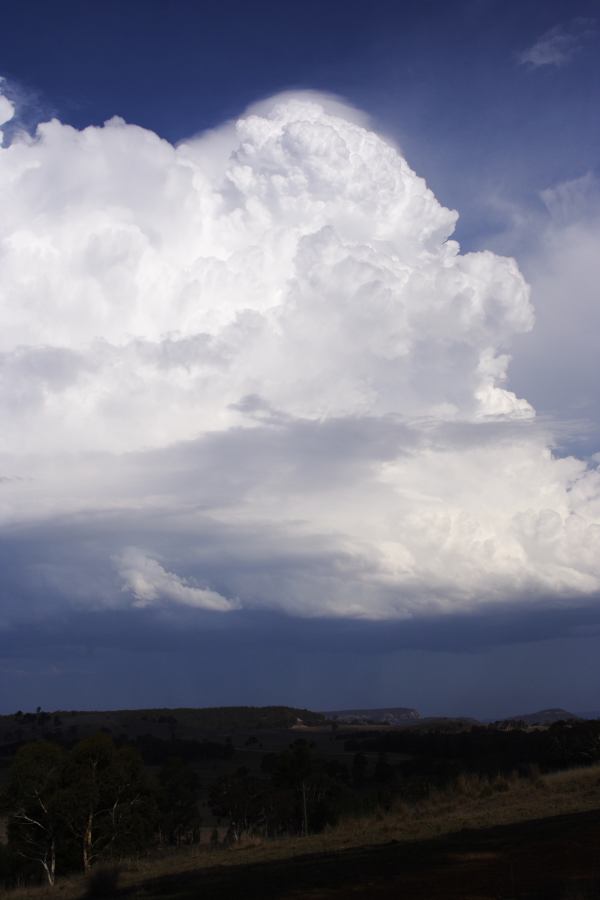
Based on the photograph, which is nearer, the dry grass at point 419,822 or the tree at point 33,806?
the dry grass at point 419,822

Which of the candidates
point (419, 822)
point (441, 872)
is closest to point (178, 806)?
point (419, 822)

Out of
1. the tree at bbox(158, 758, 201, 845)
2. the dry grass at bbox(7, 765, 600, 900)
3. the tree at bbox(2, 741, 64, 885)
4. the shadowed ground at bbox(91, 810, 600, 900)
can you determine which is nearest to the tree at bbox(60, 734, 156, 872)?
the tree at bbox(2, 741, 64, 885)

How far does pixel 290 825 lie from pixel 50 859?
63.2ft

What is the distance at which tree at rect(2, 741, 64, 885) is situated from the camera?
148 feet

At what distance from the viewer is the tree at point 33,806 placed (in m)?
45.1

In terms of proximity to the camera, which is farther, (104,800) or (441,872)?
(104,800)

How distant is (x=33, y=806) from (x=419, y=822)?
22598mm

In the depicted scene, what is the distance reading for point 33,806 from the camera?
45750mm

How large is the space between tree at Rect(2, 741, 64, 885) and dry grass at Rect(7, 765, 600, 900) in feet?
37.6

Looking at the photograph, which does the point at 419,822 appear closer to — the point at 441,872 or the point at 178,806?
the point at 441,872

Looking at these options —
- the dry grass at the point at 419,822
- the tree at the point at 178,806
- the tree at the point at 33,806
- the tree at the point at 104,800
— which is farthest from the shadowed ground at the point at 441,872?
the tree at the point at 178,806

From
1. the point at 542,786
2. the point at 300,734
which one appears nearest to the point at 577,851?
the point at 542,786

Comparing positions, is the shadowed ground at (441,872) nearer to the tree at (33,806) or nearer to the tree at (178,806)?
the tree at (33,806)

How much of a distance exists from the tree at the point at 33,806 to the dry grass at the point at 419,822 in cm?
1145
